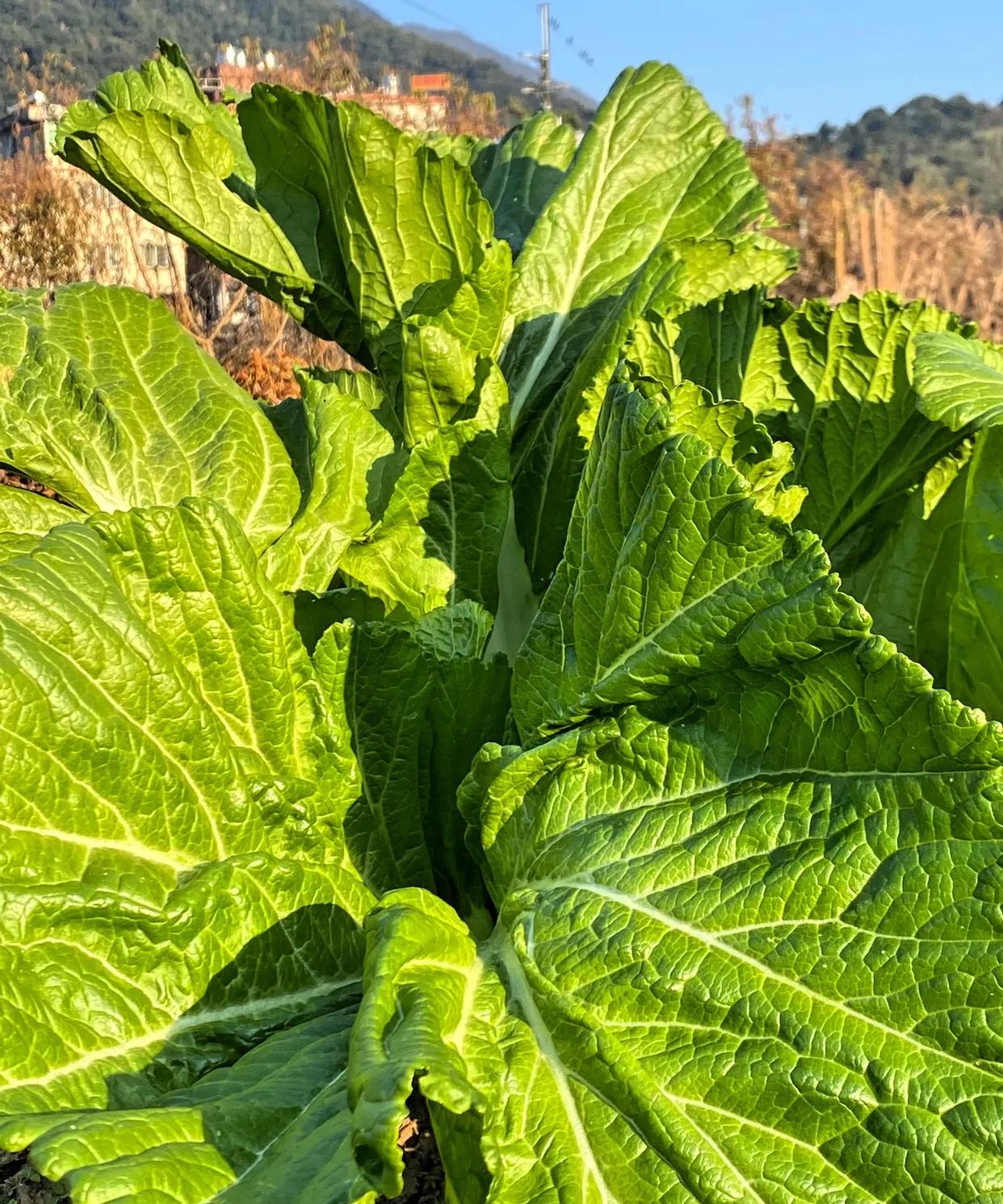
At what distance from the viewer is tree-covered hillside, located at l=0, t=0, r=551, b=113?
625 inches

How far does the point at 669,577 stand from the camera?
118cm

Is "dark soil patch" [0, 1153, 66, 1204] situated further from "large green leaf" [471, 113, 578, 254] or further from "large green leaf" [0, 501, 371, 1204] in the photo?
"large green leaf" [471, 113, 578, 254]

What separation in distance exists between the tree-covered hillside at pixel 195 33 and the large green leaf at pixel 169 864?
9895mm

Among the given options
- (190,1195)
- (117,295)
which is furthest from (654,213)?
(190,1195)

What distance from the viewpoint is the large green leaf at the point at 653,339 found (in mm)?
1770

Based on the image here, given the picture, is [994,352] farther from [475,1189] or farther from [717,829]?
[475,1189]

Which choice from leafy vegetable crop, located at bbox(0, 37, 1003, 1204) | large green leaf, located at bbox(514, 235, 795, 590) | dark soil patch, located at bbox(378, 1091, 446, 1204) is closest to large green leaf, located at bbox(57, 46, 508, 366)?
leafy vegetable crop, located at bbox(0, 37, 1003, 1204)

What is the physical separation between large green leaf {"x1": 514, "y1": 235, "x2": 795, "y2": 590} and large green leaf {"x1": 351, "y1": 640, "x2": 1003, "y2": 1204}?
73 centimetres

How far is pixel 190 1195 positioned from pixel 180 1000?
0.30 m

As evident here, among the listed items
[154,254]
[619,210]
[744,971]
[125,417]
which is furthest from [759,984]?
[154,254]

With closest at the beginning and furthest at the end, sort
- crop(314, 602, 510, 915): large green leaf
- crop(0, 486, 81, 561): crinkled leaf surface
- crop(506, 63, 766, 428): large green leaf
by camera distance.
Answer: crop(314, 602, 510, 915): large green leaf
crop(0, 486, 81, 561): crinkled leaf surface
crop(506, 63, 766, 428): large green leaf

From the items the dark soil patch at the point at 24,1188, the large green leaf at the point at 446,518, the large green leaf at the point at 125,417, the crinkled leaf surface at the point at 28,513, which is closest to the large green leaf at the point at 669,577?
the large green leaf at the point at 446,518

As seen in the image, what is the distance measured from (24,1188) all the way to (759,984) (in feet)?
4.45

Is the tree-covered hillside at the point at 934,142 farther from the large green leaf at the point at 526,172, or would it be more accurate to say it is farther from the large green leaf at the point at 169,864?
the large green leaf at the point at 169,864
